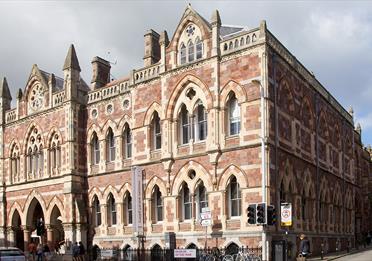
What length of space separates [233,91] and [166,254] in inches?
402

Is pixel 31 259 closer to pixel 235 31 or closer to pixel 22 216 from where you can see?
pixel 22 216

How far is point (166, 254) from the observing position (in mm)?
32969

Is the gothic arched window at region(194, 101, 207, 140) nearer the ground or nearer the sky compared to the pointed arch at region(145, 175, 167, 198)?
nearer the sky

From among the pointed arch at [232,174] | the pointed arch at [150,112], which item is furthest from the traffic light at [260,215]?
the pointed arch at [150,112]

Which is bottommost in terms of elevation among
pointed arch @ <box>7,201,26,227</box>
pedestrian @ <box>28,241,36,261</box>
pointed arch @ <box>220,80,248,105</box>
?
pedestrian @ <box>28,241,36,261</box>

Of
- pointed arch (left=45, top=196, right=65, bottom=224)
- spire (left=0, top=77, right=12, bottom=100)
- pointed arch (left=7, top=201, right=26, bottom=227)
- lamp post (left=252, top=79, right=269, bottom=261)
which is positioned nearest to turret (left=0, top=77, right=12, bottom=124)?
spire (left=0, top=77, right=12, bottom=100)

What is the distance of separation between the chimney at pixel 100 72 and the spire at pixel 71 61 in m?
1.98

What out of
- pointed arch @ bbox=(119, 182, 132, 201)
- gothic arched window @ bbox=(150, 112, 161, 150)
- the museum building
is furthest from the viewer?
pointed arch @ bbox=(119, 182, 132, 201)

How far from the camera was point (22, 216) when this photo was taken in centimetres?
4350

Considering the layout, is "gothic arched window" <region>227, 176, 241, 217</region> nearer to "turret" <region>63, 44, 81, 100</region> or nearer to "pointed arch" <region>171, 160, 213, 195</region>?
A: "pointed arch" <region>171, 160, 213, 195</region>

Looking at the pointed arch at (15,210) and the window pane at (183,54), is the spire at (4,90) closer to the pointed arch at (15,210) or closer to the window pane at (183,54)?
the pointed arch at (15,210)

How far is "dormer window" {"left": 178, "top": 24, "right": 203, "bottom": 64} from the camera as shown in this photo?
112 ft

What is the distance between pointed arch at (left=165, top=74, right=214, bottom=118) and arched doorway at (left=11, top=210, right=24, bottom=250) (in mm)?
17538

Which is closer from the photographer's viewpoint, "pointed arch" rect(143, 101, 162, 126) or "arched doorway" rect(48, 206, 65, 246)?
"pointed arch" rect(143, 101, 162, 126)
